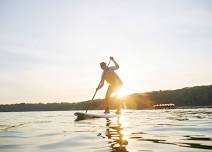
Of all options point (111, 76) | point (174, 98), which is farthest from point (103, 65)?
point (174, 98)

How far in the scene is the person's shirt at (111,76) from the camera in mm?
18062

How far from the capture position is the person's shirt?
1806 cm

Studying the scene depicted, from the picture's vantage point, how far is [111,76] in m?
18.1

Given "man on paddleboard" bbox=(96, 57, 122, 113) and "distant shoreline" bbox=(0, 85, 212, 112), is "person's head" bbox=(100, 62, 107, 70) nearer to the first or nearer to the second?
"man on paddleboard" bbox=(96, 57, 122, 113)

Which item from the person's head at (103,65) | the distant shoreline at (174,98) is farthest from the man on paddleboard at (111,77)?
the distant shoreline at (174,98)

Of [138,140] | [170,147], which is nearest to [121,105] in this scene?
[138,140]

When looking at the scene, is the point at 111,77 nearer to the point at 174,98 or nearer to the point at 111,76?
the point at 111,76

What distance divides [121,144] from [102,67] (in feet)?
37.1

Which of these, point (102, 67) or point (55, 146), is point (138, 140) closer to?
point (55, 146)

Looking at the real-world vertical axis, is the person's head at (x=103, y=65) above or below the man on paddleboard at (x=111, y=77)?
above

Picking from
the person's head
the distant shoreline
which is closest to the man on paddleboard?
the person's head

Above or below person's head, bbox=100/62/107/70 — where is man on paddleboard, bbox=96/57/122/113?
below

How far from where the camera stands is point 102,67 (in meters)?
18.1

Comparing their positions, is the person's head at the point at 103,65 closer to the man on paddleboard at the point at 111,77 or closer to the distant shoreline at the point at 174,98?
the man on paddleboard at the point at 111,77
